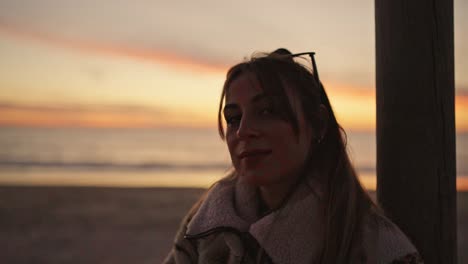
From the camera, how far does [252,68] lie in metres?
1.94

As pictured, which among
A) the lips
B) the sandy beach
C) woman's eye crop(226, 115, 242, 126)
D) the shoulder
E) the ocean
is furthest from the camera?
the ocean

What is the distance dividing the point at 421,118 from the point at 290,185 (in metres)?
0.59

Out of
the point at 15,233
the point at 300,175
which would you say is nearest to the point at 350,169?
the point at 300,175

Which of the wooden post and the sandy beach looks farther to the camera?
the sandy beach

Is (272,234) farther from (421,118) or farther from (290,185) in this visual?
(421,118)

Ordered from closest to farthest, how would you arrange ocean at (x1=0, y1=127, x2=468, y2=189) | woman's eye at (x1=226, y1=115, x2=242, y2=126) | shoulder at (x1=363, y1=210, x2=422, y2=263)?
shoulder at (x1=363, y1=210, x2=422, y2=263) < woman's eye at (x1=226, y1=115, x2=242, y2=126) < ocean at (x1=0, y1=127, x2=468, y2=189)

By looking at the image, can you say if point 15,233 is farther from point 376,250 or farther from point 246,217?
point 376,250

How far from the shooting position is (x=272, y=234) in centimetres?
187

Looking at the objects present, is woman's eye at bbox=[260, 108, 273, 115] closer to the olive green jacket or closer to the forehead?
the forehead

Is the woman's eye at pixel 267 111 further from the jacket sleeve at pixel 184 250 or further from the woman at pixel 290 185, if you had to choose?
the jacket sleeve at pixel 184 250

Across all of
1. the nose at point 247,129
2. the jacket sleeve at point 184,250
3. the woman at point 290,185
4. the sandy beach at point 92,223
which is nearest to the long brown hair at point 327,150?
the woman at point 290,185

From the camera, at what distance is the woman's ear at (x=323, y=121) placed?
2020 mm

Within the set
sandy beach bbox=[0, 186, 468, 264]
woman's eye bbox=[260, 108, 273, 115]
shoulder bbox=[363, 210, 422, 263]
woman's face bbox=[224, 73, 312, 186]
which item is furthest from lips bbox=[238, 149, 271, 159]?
sandy beach bbox=[0, 186, 468, 264]

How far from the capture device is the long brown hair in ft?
5.91
